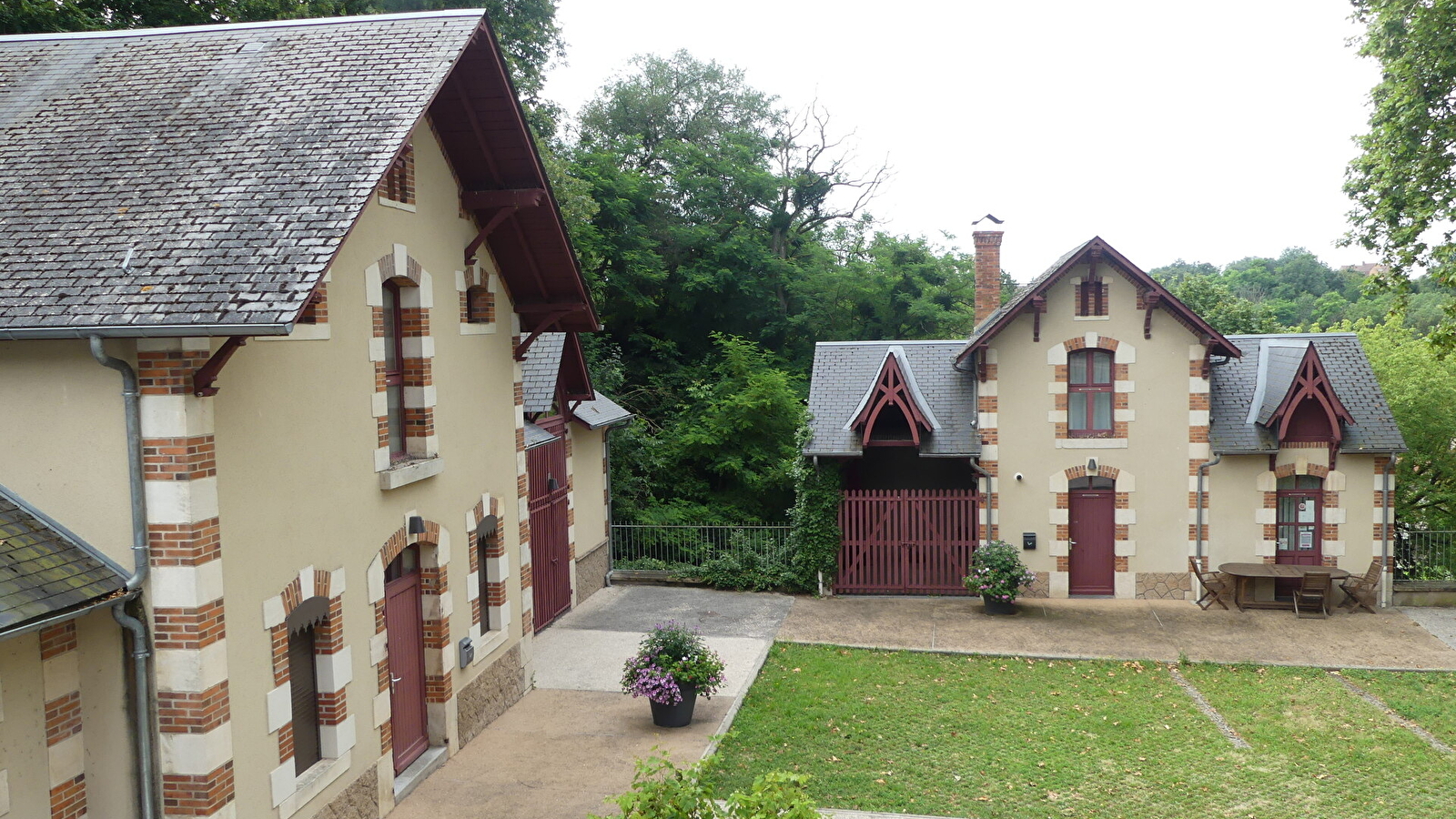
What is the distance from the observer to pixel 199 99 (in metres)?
8.48

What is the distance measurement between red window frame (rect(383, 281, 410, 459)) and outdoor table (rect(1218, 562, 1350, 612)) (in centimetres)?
1405

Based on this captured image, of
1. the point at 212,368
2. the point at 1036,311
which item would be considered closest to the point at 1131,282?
the point at 1036,311

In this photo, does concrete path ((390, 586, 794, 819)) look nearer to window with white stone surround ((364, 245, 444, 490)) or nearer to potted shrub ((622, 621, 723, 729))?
potted shrub ((622, 621, 723, 729))

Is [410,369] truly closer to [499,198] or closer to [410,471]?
[410,471]

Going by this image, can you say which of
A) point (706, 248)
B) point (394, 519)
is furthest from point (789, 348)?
point (394, 519)

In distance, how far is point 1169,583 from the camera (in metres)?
18.3

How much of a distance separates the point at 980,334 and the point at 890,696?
7.29 metres

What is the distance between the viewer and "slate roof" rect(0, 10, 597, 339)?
652 centimetres

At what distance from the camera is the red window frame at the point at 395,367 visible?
9992mm

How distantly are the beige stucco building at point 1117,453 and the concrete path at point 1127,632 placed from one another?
850 millimetres

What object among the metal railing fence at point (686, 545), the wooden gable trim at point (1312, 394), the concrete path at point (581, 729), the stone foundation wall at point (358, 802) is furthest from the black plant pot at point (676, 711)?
the wooden gable trim at point (1312, 394)

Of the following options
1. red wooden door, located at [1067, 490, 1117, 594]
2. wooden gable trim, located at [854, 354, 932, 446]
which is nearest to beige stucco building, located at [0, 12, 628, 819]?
wooden gable trim, located at [854, 354, 932, 446]

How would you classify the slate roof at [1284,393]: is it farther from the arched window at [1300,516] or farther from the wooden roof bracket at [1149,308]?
the wooden roof bracket at [1149,308]

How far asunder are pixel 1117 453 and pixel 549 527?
1009cm
